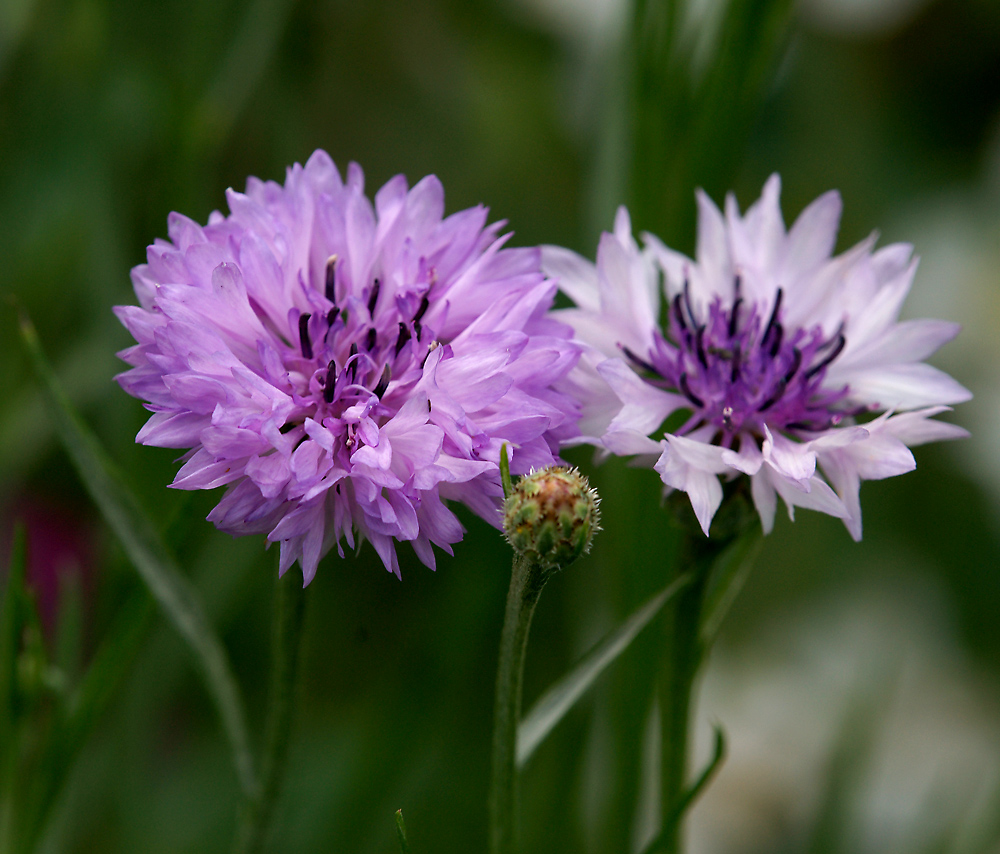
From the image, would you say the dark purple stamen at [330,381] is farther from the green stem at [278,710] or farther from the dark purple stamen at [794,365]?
the dark purple stamen at [794,365]

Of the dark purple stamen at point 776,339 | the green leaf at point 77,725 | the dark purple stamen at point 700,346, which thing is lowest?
the green leaf at point 77,725

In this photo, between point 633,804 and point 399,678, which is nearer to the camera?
point 633,804

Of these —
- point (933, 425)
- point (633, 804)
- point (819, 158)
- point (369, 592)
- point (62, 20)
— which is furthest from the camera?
point (819, 158)

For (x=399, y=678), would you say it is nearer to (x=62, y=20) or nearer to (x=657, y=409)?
(x=657, y=409)

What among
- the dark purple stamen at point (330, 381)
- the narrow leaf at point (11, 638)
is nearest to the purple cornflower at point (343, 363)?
the dark purple stamen at point (330, 381)

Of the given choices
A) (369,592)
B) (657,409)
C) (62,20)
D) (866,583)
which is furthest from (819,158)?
(657,409)

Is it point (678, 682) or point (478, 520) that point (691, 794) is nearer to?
point (678, 682)
